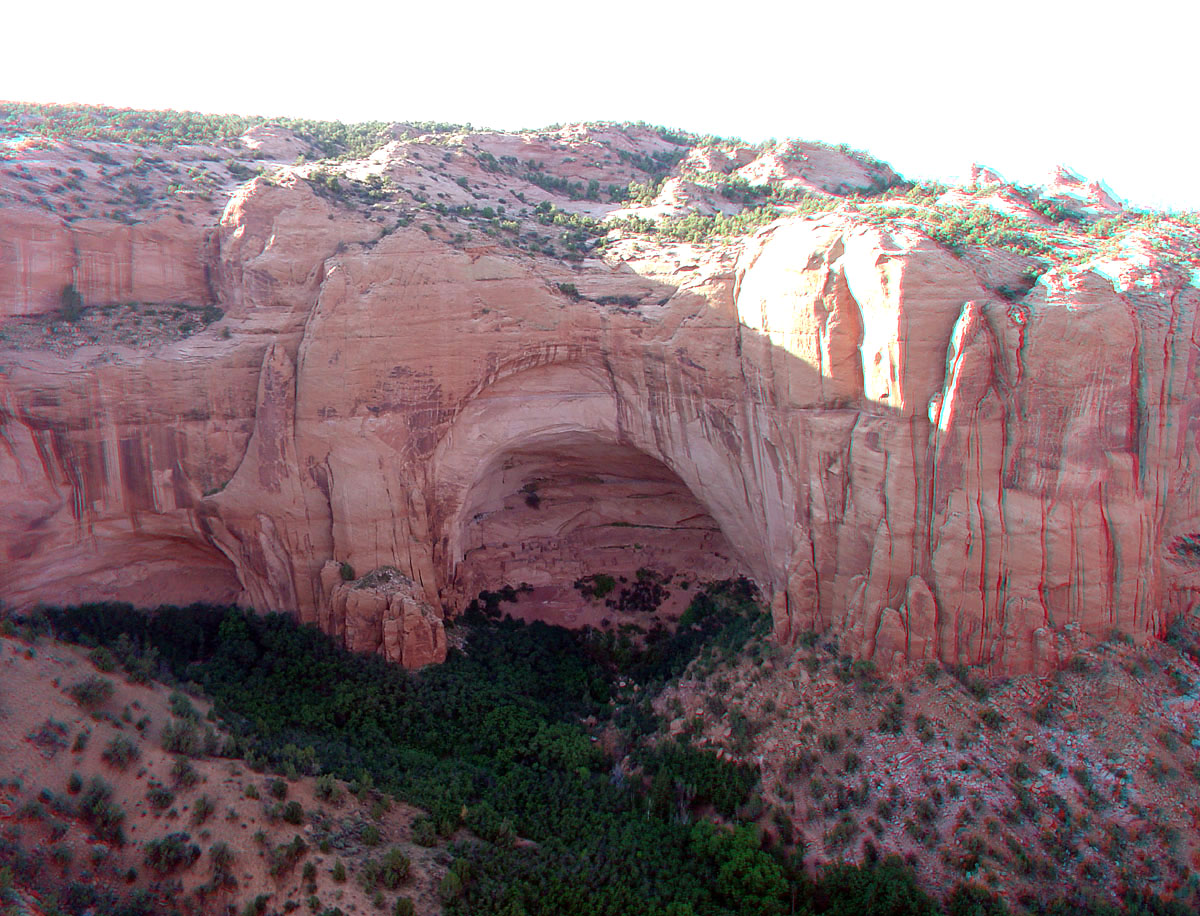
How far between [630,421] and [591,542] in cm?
638

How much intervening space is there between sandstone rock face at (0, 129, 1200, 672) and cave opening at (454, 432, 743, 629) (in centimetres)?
57

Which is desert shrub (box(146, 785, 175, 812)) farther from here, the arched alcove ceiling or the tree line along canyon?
the arched alcove ceiling

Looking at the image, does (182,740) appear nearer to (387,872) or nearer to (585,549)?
(387,872)

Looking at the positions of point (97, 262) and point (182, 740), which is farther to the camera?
point (97, 262)

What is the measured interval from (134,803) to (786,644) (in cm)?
1543

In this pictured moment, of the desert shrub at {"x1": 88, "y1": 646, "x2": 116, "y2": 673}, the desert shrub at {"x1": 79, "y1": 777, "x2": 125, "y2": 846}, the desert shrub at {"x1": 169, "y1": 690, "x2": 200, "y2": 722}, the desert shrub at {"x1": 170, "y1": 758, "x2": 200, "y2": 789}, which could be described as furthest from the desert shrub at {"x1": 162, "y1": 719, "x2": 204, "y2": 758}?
the desert shrub at {"x1": 88, "y1": 646, "x2": 116, "y2": 673}

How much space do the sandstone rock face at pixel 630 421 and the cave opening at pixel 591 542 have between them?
0.57 metres

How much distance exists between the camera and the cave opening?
25844mm

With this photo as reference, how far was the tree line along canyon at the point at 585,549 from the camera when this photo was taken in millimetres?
14672

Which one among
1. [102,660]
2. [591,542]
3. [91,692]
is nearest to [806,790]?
[591,542]

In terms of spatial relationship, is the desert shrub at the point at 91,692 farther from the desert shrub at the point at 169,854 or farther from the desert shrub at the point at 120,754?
the desert shrub at the point at 169,854

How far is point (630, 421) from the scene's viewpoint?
23016mm

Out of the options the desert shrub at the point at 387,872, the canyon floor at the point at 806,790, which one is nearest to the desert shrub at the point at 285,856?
the canyon floor at the point at 806,790

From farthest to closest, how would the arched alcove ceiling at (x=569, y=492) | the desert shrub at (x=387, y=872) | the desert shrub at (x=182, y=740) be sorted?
the arched alcove ceiling at (x=569, y=492) → the desert shrub at (x=182, y=740) → the desert shrub at (x=387, y=872)
